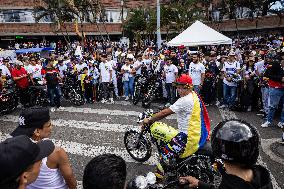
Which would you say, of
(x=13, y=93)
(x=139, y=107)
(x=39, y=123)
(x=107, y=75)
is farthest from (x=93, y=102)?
(x=39, y=123)

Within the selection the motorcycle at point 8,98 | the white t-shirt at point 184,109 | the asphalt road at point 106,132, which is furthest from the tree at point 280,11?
the white t-shirt at point 184,109

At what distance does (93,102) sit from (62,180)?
9.78 m

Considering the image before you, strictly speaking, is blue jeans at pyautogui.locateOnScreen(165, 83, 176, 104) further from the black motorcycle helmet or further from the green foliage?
the green foliage

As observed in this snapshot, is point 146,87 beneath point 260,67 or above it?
beneath

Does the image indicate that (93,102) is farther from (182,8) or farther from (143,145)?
(182,8)

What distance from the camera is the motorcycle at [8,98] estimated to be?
11.0 m

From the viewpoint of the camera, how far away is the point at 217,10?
4131cm

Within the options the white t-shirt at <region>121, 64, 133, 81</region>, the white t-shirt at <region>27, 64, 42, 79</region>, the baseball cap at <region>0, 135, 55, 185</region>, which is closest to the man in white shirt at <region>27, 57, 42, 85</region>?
the white t-shirt at <region>27, 64, 42, 79</region>

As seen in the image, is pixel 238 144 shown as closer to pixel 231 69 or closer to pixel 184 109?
pixel 184 109

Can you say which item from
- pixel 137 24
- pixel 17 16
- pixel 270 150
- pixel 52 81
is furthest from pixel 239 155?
pixel 17 16

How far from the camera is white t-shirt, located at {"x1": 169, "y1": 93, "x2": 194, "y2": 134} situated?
14.7 feet

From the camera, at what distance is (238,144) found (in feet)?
6.65

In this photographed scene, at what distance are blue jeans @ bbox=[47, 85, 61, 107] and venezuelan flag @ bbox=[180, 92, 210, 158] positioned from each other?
312 inches

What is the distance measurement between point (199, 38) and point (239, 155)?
14076 mm
